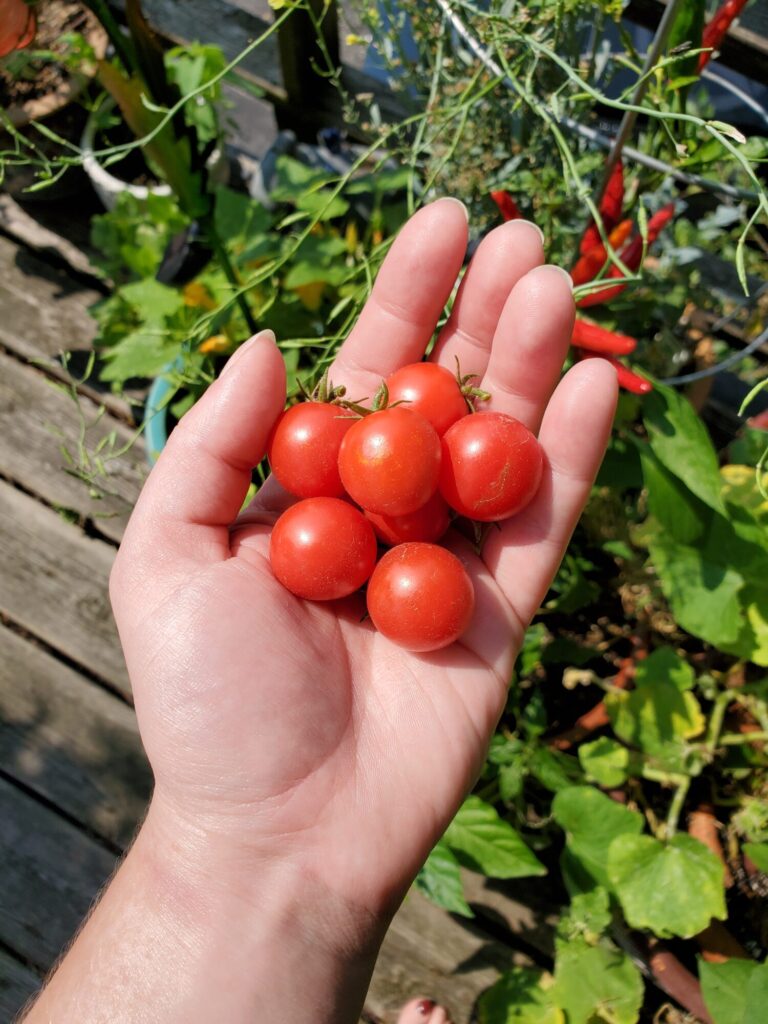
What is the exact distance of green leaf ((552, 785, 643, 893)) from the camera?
1.33 metres

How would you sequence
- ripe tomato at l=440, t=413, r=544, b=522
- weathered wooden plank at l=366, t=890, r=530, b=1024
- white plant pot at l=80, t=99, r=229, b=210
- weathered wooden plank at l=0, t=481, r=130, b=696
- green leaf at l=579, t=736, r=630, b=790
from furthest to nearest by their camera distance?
white plant pot at l=80, t=99, r=229, b=210 → weathered wooden plank at l=0, t=481, r=130, b=696 → weathered wooden plank at l=366, t=890, r=530, b=1024 → green leaf at l=579, t=736, r=630, b=790 → ripe tomato at l=440, t=413, r=544, b=522

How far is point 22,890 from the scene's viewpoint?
5.45 ft

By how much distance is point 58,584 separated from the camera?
1918 mm

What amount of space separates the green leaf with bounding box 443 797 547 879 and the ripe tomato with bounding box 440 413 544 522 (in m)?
0.54

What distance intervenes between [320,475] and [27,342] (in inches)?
54.6

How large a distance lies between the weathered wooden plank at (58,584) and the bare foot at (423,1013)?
885 mm

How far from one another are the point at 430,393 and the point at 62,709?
4.04 ft

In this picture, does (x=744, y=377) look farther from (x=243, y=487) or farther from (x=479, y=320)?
(x=243, y=487)

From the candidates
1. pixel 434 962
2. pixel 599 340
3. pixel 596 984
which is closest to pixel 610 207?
pixel 599 340

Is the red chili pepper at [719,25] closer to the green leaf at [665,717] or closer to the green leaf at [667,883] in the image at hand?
the green leaf at [665,717]

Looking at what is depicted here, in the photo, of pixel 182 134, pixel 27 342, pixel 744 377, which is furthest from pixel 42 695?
pixel 744 377

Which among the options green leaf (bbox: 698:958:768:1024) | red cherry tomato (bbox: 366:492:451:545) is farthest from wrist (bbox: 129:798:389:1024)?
green leaf (bbox: 698:958:768:1024)

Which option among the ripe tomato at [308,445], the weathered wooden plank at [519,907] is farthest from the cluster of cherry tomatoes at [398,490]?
the weathered wooden plank at [519,907]

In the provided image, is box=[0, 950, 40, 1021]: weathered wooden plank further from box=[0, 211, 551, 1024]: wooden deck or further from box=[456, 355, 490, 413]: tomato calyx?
box=[456, 355, 490, 413]: tomato calyx
